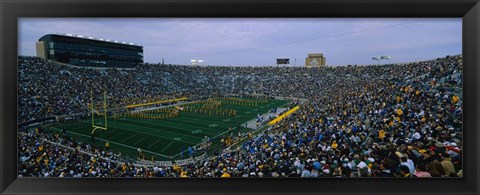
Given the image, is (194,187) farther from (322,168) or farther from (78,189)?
(322,168)

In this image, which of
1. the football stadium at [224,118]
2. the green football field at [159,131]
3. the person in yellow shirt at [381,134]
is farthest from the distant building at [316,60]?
the green football field at [159,131]

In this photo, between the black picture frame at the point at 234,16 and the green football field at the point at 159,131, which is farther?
the green football field at the point at 159,131

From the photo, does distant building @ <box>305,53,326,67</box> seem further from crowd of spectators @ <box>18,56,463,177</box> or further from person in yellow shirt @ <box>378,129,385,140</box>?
person in yellow shirt @ <box>378,129,385,140</box>

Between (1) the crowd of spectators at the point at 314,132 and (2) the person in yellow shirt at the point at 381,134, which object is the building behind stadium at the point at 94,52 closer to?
(1) the crowd of spectators at the point at 314,132

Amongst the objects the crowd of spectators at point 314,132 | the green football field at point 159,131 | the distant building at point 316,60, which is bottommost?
the green football field at point 159,131

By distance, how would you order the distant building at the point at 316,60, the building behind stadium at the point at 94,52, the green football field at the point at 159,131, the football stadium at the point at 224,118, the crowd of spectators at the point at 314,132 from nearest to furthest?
the crowd of spectators at the point at 314,132 < the football stadium at the point at 224,118 < the distant building at the point at 316,60 < the building behind stadium at the point at 94,52 < the green football field at the point at 159,131
